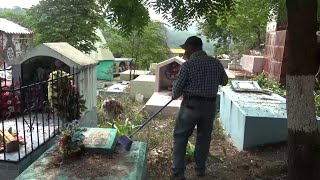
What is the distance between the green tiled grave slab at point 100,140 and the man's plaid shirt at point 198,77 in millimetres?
971

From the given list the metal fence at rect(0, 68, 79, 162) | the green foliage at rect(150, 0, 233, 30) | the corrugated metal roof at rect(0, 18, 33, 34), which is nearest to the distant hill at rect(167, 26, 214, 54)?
the green foliage at rect(150, 0, 233, 30)

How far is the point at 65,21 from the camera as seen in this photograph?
11742 millimetres

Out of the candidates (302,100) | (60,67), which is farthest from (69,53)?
(302,100)

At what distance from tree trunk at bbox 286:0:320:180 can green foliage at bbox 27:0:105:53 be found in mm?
9393

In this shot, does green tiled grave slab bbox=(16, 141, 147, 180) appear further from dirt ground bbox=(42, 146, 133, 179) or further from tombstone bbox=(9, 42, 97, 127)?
tombstone bbox=(9, 42, 97, 127)

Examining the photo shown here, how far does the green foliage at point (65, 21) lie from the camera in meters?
11.8

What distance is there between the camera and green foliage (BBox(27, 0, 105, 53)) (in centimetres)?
1175

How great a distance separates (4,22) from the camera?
23.7 meters

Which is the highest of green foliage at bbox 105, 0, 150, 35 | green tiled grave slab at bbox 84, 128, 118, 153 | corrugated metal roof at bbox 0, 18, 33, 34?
corrugated metal roof at bbox 0, 18, 33, 34

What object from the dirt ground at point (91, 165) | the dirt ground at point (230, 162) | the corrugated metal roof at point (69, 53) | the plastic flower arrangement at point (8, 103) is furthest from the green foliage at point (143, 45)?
the dirt ground at point (91, 165)

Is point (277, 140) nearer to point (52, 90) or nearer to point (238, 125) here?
point (238, 125)

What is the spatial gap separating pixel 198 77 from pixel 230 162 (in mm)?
1893

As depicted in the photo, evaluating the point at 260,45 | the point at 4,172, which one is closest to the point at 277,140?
the point at 4,172

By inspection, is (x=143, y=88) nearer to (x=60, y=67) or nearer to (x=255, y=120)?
(x=60, y=67)
